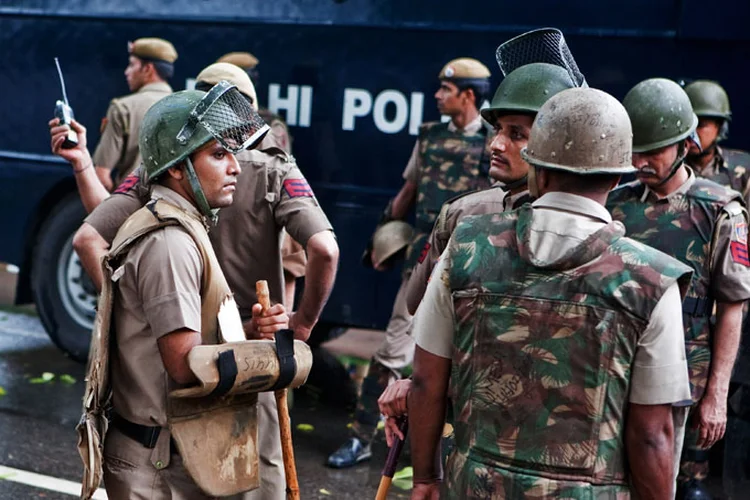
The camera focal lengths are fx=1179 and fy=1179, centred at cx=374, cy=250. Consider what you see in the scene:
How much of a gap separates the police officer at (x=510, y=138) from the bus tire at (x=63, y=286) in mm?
5356

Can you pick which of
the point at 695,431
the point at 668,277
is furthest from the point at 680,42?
the point at 668,277

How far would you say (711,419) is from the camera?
470 cm

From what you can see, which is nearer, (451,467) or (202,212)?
(451,467)

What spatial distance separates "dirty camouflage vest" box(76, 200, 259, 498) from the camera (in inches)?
138

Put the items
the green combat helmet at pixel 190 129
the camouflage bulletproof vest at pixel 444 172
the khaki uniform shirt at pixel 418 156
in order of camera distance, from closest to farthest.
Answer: the green combat helmet at pixel 190 129 < the camouflage bulletproof vest at pixel 444 172 < the khaki uniform shirt at pixel 418 156

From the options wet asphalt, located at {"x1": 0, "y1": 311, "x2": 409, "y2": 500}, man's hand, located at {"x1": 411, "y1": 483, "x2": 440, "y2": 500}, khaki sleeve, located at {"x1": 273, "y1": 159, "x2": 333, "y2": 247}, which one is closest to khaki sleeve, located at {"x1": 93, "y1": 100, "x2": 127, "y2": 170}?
wet asphalt, located at {"x1": 0, "y1": 311, "x2": 409, "y2": 500}

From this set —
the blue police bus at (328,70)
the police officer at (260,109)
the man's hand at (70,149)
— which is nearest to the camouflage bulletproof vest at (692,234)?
the blue police bus at (328,70)

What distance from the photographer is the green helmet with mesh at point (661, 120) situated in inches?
185

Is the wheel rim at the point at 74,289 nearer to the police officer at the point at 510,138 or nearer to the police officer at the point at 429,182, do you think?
the police officer at the point at 429,182

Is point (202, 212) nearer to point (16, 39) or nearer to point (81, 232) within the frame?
point (81, 232)

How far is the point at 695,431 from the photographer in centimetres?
493

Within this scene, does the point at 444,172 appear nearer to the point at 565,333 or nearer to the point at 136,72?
the point at 136,72

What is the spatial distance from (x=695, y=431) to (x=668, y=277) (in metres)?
2.33

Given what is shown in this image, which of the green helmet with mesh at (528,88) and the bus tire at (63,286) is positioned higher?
the green helmet with mesh at (528,88)
